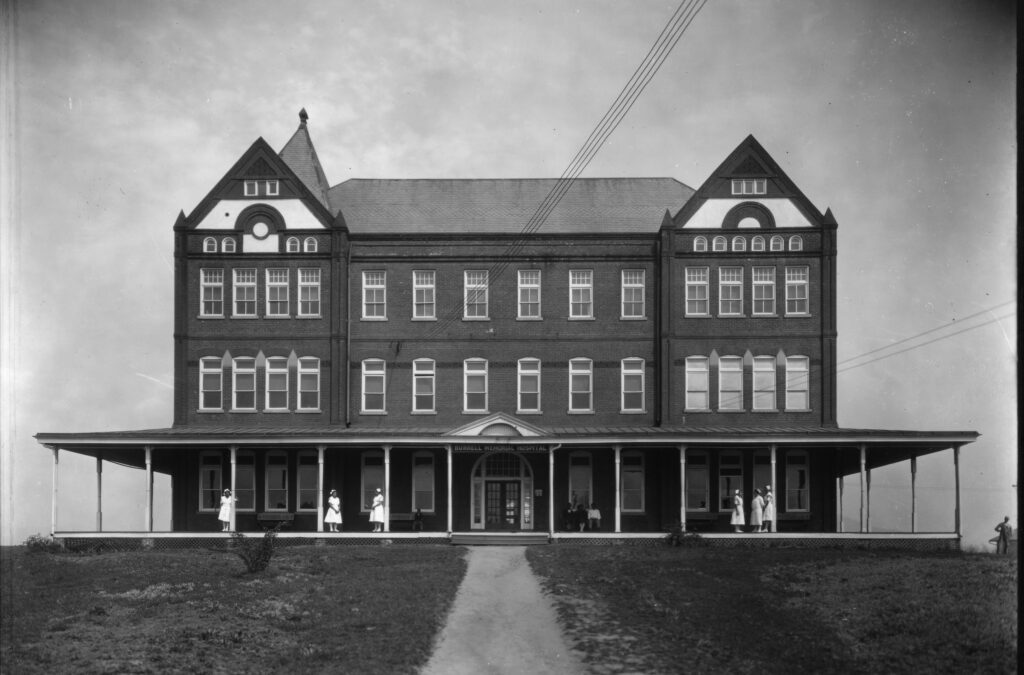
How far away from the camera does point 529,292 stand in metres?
36.8

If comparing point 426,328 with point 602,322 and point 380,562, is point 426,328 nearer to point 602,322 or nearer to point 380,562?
point 602,322

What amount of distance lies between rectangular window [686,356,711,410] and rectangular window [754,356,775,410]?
174 centimetres

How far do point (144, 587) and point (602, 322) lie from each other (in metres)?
19.6

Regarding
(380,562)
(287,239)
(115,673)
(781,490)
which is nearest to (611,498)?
(781,490)

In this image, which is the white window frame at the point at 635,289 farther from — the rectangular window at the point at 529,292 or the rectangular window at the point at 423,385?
the rectangular window at the point at 423,385

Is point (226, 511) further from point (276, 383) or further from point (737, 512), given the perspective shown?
point (737, 512)

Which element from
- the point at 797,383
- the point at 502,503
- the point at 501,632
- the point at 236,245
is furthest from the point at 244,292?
the point at 501,632

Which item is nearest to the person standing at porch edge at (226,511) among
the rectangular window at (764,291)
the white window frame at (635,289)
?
the white window frame at (635,289)

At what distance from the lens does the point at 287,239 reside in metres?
36.3

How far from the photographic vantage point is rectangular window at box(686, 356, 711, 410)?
3588cm

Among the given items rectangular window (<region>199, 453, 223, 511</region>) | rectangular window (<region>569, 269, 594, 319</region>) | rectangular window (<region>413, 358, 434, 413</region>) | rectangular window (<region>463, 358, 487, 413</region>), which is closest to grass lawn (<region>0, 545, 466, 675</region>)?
rectangular window (<region>199, 453, 223, 511</region>)

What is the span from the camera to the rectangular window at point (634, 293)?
36625 millimetres

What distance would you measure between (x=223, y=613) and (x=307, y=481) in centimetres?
1633

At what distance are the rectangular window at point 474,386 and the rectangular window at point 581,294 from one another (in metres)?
3.95
